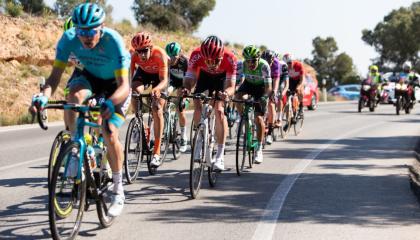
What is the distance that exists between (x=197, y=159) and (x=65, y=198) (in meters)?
2.64

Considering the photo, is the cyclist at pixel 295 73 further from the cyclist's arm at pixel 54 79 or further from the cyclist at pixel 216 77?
the cyclist's arm at pixel 54 79

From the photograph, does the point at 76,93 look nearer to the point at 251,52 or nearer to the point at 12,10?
the point at 251,52

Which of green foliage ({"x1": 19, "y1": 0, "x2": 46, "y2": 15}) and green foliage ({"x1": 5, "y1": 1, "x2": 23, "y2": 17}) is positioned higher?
green foliage ({"x1": 19, "y1": 0, "x2": 46, "y2": 15})

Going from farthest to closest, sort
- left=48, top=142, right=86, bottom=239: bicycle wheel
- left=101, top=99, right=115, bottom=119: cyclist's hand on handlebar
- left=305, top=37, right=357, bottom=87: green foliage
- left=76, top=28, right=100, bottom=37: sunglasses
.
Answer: left=305, top=37, right=357, bottom=87: green foliage → left=76, top=28, right=100, bottom=37: sunglasses → left=101, top=99, right=115, bottom=119: cyclist's hand on handlebar → left=48, top=142, right=86, bottom=239: bicycle wheel

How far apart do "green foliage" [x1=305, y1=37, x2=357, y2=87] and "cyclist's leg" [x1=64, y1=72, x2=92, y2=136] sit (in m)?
80.4

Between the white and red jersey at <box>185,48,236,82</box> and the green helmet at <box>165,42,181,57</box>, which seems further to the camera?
the green helmet at <box>165,42,181,57</box>

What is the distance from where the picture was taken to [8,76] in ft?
94.7

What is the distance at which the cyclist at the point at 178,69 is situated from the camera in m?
11.9

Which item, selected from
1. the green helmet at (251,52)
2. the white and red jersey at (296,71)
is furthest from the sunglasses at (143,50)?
the white and red jersey at (296,71)

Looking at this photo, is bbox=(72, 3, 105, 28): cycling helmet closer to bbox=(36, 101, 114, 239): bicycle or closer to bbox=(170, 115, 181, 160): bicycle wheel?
bbox=(36, 101, 114, 239): bicycle

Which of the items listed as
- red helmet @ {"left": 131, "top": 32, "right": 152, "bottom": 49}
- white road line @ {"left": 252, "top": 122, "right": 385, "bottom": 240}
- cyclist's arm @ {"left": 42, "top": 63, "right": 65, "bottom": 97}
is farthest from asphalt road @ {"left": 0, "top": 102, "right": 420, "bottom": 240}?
red helmet @ {"left": 131, "top": 32, "right": 152, "bottom": 49}

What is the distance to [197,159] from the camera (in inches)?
318

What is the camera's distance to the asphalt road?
627cm

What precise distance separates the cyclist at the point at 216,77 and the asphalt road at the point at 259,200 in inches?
29.9
